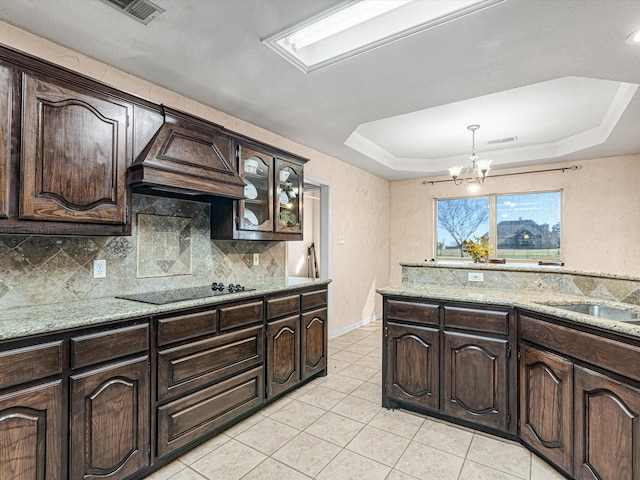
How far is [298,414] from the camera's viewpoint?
8.92 ft

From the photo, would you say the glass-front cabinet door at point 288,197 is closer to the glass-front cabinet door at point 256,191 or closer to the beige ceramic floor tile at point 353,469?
the glass-front cabinet door at point 256,191

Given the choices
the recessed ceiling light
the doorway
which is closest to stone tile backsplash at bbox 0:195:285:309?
the recessed ceiling light

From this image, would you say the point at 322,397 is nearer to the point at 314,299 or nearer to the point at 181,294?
the point at 314,299

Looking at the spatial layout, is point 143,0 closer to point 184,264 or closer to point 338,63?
point 338,63

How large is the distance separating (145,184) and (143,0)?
95 cm

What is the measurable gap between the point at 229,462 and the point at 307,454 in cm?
49

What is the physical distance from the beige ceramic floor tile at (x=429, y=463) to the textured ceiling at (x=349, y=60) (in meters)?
2.57

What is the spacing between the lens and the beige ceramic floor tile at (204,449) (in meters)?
2.14

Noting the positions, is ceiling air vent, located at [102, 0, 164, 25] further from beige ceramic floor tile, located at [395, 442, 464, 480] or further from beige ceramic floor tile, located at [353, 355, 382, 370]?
beige ceramic floor tile, located at [353, 355, 382, 370]

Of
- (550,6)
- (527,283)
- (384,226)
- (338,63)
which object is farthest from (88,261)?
(384,226)

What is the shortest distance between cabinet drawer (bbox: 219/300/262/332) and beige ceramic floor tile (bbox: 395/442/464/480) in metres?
1.36

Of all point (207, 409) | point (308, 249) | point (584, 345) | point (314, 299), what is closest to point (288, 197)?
point (314, 299)

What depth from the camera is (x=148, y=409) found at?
6.46ft

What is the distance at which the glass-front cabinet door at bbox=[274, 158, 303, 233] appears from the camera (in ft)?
10.8
